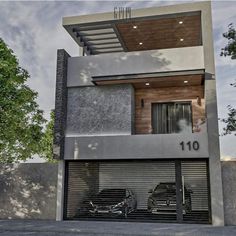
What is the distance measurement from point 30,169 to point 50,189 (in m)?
1.33

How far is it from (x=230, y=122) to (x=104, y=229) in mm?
6631

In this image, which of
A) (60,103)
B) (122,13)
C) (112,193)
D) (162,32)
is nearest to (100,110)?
(60,103)

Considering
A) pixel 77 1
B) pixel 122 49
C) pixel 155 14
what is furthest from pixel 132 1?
pixel 122 49

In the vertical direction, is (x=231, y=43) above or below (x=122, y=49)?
below

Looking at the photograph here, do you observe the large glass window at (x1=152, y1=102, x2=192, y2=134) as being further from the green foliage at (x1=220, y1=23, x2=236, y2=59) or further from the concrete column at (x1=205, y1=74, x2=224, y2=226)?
the green foliage at (x1=220, y1=23, x2=236, y2=59)

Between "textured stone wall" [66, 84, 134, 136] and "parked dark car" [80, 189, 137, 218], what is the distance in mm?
2607

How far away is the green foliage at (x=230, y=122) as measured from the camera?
12.3 m

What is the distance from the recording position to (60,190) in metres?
12.8

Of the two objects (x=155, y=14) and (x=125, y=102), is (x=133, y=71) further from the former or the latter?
(x=155, y=14)

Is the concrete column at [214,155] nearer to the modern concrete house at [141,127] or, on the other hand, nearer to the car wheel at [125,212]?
the modern concrete house at [141,127]

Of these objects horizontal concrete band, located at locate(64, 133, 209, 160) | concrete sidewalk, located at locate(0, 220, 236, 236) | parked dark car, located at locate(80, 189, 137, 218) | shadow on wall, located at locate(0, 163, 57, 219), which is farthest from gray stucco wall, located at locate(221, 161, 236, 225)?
shadow on wall, located at locate(0, 163, 57, 219)

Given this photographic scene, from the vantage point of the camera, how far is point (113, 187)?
13.0m

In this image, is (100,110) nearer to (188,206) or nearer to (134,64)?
(134,64)

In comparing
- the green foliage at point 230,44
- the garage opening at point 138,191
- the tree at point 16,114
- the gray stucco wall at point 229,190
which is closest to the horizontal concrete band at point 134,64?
the green foliage at point 230,44
